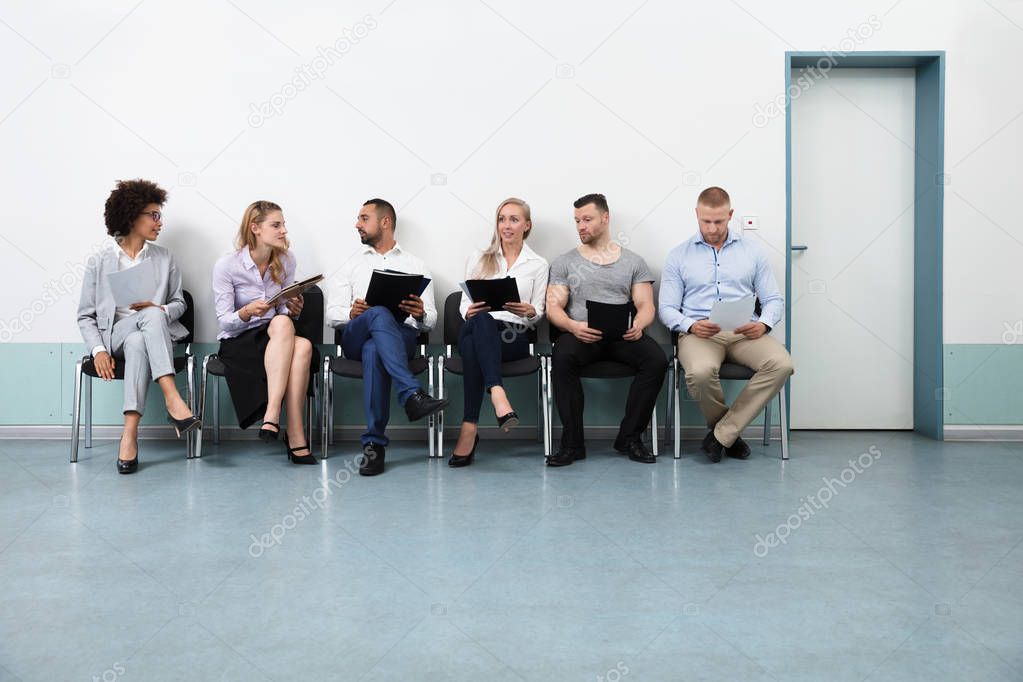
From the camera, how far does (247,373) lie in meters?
3.99

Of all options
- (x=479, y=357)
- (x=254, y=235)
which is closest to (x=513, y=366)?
(x=479, y=357)

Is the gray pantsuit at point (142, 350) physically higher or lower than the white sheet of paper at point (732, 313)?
lower

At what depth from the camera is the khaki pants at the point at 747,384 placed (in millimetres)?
3980

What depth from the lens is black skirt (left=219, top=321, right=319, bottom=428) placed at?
397cm

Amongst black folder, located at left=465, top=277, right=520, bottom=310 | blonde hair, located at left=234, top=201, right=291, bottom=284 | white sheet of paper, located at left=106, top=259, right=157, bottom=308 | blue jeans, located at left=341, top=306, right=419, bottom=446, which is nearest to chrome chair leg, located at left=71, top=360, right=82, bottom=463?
white sheet of paper, located at left=106, top=259, right=157, bottom=308

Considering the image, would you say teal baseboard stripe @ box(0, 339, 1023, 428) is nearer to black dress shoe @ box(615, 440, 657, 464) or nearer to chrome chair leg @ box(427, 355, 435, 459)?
chrome chair leg @ box(427, 355, 435, 459)

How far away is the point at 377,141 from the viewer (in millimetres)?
4613

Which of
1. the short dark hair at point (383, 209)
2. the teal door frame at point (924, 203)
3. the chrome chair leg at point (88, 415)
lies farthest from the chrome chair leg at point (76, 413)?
the teal door frame at point (924, 203)

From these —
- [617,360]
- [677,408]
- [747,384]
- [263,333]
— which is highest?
[263,333]

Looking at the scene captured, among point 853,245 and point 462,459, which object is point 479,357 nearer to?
point 462,459

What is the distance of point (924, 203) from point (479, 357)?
2762 millimetres

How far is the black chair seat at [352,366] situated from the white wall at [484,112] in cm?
75

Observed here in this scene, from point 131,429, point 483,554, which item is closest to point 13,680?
point 483,554

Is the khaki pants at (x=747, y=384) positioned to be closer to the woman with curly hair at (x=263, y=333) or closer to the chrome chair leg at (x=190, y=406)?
the woman with curly hair at (x=263, y=333)
